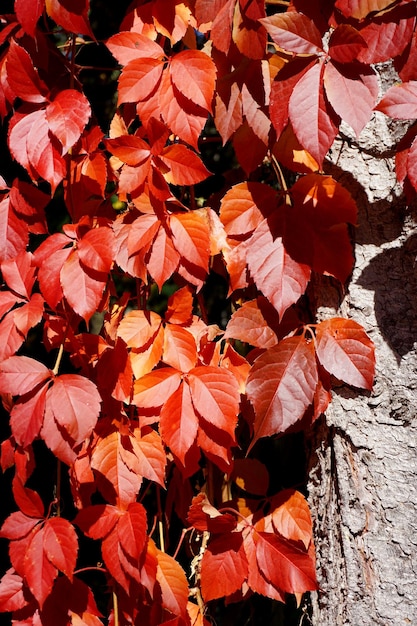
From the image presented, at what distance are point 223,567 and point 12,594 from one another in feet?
1.42

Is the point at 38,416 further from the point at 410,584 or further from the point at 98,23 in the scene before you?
the point at 98,23

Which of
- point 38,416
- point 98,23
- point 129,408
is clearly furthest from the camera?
point 98,23

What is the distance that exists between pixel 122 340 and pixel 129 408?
0.15 metres

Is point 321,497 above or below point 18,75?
below

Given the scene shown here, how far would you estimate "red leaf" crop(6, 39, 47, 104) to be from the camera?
3.43 feet

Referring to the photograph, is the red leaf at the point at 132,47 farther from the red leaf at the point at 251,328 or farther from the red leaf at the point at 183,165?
the red leaf at the point at 251,328

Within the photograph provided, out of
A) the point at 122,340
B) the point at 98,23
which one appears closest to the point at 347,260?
the point at 122,340

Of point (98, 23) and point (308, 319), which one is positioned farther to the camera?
point (98, 23)

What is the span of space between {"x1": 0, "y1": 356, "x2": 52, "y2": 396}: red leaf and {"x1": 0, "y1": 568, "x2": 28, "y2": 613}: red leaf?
1.41 ft

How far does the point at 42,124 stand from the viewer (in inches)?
41.6

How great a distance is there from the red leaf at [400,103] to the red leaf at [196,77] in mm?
279

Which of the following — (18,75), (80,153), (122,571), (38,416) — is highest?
(18,75)

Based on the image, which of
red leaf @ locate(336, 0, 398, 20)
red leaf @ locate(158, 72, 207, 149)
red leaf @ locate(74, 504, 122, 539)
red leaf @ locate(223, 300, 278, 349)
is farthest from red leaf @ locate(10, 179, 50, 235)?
red leaf @ locate(336, 0, 398, 20)

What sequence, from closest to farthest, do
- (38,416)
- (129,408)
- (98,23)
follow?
(38,416) < (129,408) < (98,23)
